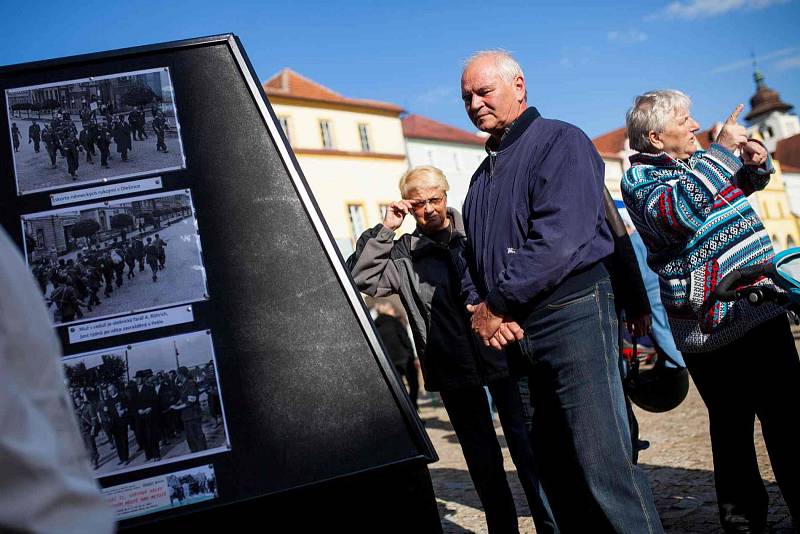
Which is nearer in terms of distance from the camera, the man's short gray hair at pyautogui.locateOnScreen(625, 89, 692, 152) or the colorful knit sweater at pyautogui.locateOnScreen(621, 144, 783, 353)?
the colorful knit sweater at pyautogui.locateOnScreen(621, 144, 783, 353)

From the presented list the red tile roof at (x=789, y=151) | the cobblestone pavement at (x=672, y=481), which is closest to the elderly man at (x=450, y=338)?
the cobblestone pavement at (x=672, y=481)

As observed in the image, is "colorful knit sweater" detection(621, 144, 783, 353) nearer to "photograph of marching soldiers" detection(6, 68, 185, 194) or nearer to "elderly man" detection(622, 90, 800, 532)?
"elderly man" detection(622, 90, 800, 532)

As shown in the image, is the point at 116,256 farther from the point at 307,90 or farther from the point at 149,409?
the point at 307,90

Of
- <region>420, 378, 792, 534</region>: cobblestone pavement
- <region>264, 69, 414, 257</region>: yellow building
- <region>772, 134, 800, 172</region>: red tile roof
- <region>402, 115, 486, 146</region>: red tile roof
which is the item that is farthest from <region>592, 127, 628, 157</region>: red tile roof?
<region>420, 378, 792, 534</region>: cobblestone pavement

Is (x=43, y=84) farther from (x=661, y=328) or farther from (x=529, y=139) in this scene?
(x=661, y=328)

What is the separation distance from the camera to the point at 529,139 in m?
2.60

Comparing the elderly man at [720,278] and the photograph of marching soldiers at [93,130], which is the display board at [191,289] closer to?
the photograph of marching soldiers at [93,130]

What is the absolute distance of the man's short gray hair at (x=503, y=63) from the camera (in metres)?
2.75

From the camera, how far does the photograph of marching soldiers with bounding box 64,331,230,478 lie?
1.80 meters

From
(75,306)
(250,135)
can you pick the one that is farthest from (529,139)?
(75,306)

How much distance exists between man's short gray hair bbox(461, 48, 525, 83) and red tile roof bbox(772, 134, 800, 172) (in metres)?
91.5

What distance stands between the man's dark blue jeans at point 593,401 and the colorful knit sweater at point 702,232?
56 cm

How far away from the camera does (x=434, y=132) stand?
39.3 meters

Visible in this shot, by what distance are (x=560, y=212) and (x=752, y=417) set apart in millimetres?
1394
